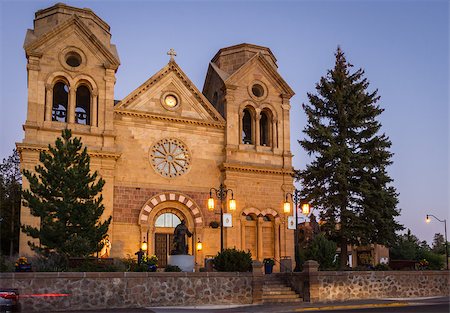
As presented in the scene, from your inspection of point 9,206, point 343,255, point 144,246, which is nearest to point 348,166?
point 343,255

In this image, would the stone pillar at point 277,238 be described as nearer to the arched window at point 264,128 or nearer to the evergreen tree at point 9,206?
the arched window at point 264,128

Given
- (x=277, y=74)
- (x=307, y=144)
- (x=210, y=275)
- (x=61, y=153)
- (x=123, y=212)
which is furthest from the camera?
(x=277, y=74)

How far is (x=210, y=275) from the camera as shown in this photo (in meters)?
24.9

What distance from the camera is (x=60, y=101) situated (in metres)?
37.9

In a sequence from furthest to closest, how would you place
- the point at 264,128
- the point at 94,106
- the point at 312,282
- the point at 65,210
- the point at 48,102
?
the point at 264,128 → the point at 94,106 → the point at 48,102 → the point at 312,282 → the point at 65,210

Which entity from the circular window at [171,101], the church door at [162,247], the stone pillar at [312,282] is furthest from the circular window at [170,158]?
the stone pillar at [312,282]

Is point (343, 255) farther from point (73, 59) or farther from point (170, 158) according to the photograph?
point (73, 59)

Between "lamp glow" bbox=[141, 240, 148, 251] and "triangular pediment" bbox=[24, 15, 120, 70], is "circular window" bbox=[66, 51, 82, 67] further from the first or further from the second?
"lamp glow" bbox=[141, 240, 148, 251]

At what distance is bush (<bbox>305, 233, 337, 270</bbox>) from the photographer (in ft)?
95.9

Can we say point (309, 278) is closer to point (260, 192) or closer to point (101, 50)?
point (260, 192)

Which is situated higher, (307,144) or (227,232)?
(307,144)

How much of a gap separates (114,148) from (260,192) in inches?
408

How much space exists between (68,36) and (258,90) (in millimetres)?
13747

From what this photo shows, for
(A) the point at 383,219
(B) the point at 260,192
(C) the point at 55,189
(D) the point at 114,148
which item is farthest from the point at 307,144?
(C) the point at 55,189
